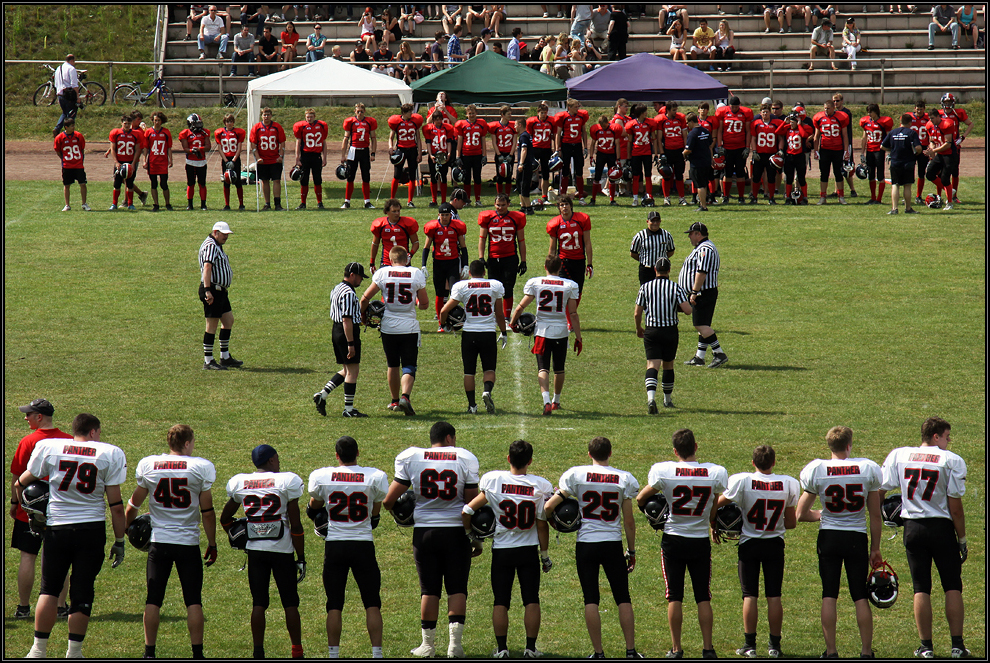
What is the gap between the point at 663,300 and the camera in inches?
510

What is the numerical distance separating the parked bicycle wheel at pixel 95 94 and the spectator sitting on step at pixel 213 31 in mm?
3890

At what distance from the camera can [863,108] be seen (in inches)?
1291

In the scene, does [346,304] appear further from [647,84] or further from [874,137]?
[647,84]

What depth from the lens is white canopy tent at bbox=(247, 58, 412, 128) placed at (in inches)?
990

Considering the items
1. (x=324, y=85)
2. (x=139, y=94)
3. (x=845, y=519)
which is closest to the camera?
(x=845, y=519)

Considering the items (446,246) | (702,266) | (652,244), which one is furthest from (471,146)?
(702,266)

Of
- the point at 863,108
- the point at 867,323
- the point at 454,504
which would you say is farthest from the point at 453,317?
the point at 863,108

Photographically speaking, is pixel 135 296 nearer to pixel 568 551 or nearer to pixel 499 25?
pixel 568 551

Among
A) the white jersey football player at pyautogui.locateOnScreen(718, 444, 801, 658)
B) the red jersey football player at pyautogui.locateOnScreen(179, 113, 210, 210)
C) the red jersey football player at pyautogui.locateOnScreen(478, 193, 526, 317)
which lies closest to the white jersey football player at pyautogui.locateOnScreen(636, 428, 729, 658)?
the white jersey football player at pyautogui.locateOnScreen(718, 444, 801, 658)

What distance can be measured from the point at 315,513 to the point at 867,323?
11604 millimetres

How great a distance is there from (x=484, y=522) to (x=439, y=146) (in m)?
17.1

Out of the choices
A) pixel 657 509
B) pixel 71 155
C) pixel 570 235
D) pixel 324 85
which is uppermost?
pixel 324 85

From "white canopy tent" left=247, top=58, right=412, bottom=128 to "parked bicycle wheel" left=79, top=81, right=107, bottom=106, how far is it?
9.73 metres

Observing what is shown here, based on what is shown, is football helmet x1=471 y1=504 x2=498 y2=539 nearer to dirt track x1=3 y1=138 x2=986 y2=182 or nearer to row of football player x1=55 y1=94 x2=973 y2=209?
row of football player x1=55 y1=94 x2=973 y2=209
